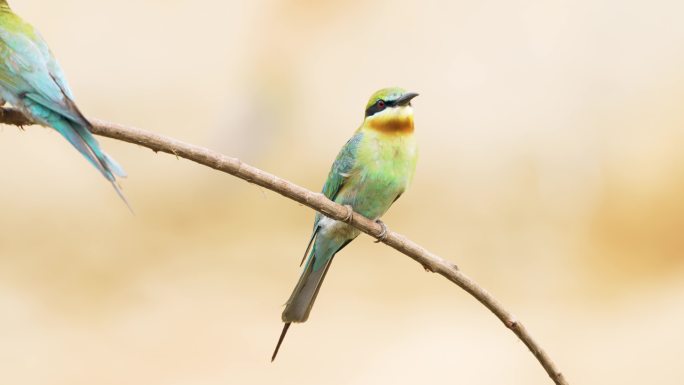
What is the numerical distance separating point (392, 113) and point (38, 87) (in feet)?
3.40

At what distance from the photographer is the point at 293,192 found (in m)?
1.69

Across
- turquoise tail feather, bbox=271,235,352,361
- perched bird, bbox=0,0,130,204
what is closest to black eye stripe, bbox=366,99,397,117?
turquoise tail feather, bbox=271,235,352,361

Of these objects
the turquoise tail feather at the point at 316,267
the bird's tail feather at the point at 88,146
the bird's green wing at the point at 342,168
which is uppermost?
the bird's green wing at the point at 342,168

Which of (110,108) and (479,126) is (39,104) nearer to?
(110,108)

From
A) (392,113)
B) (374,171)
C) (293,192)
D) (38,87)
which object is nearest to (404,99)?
(392,113)

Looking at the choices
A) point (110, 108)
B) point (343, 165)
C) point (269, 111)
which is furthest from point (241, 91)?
point (343, 165)

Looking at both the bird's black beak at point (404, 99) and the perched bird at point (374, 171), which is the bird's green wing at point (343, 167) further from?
the bird's black beak at point (404, 99)

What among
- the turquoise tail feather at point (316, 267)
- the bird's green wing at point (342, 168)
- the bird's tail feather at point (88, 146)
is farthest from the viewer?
the bird's green wing at point (342, 168)

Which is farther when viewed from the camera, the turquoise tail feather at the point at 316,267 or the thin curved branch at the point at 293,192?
the turquoise tail feather at the point at 316,267

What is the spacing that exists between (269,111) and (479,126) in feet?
3.16

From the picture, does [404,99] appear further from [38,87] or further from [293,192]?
[38,87]

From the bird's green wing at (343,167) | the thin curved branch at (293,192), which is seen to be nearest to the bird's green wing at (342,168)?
the bird's green wing at (343,167)

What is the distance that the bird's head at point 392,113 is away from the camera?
2.50 m

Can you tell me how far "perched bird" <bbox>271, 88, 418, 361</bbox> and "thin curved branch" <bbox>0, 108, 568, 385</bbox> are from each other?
36 centimetres
